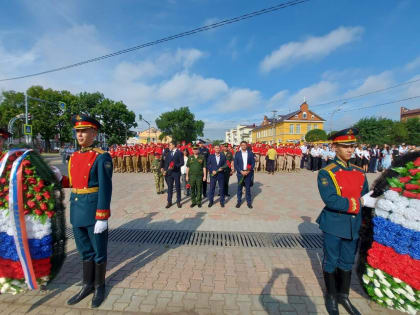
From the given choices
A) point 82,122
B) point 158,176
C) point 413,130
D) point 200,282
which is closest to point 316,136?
point 413,130

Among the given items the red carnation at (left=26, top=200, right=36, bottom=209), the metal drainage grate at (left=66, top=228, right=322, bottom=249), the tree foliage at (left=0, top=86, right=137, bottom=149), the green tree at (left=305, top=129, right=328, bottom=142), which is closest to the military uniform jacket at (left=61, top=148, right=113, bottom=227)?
the red carnation at (left=26, top=200, right=36, bottom=209)

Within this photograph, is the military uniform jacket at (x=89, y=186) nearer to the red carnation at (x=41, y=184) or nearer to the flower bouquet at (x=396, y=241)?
the red carnation at (x=41, y=184)

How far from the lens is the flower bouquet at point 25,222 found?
233 cm

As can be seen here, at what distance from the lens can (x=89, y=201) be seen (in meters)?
2.59

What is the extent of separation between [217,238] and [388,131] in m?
54.8

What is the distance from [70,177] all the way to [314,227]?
494 centimetres

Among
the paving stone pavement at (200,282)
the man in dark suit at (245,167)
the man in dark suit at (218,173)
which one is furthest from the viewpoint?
the man in dark suit at (218,173)

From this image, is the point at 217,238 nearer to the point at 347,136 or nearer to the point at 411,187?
the point at 347,136

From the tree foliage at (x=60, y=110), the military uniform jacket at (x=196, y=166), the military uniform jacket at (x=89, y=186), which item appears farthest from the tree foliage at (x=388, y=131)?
the military uniform jacket at (x=89, y=186)

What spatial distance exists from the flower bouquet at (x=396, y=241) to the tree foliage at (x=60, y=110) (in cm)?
4344

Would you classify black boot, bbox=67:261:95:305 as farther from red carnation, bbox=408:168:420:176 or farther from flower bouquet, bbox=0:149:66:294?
red carnation, bbox=408:168:420:176

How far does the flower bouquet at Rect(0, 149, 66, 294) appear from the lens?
7.65 ft

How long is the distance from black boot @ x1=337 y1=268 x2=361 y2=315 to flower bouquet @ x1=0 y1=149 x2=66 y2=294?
3.41m

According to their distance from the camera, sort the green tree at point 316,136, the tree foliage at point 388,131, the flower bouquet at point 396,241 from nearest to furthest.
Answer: the flower bouquet at point 396,241 → the tree foliage at point 388,131 → the green tree at point 316,136
